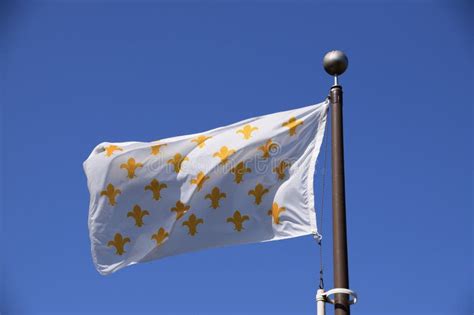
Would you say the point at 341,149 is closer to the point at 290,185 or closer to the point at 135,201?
the point at 290,185

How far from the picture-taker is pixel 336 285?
7.99 m

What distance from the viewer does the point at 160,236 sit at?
36.0 ft

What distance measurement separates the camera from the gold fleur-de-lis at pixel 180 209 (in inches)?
433

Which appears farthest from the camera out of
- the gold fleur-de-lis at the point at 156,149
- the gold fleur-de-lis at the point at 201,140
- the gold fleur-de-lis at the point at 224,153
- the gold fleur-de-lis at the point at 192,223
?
the gold fleur-de-lis at the point at 156,149

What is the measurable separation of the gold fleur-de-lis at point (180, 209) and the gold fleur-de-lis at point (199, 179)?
1.19ft

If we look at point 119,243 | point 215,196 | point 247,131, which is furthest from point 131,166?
point 247,131

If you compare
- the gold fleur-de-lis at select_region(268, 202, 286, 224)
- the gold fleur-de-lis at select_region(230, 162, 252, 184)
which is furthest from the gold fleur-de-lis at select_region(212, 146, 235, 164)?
the gold fleur-de-lis at select_region(268, 202, 286, 224)

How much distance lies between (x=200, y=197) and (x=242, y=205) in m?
0.71

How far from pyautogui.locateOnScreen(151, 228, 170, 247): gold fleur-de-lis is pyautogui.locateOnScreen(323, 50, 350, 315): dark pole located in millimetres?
3362

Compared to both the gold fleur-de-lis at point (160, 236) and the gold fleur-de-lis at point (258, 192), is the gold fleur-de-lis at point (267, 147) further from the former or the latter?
the gold fleur-de-lis at point (160, 236)

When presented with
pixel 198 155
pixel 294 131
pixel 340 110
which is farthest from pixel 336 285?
pixel 198 155

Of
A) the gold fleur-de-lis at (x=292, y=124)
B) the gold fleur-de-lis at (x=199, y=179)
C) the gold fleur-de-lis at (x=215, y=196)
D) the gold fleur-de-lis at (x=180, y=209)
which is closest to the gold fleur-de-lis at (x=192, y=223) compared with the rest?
the gold fleur-de-lis at (x=180, y=209)

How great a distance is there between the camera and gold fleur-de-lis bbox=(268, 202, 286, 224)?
10.3 meters

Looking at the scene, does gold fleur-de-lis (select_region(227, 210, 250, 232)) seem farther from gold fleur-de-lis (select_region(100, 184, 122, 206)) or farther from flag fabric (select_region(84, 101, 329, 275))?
gold fleur-de-lis (select_region(100, 184, 122, 206))
